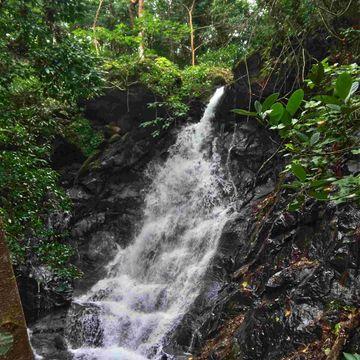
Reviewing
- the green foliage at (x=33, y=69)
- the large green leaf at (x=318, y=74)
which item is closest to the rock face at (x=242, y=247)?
the large green leaf at (x=318, y=74)

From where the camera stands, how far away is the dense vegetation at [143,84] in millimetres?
2293

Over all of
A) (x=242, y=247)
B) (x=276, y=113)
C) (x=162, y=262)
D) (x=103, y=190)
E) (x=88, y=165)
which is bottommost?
(x=162, y=262)

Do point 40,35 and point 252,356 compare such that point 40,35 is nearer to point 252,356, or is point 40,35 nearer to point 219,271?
point 252,356

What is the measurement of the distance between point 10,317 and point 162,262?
28.3 feet

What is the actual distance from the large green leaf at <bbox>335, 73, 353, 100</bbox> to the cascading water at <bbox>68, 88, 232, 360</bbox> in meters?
6.64

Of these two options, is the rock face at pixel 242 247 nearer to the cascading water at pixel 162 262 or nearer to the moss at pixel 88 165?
the moss at pixel 88 165

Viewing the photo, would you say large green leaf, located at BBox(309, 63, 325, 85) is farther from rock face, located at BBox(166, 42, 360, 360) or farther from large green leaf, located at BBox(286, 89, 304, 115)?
rock face, located at BBox(166, 42, 360, 360)

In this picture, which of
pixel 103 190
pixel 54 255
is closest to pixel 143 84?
pixel 103 190

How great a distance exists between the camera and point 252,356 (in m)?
5.08

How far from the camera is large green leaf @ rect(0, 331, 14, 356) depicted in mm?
1358

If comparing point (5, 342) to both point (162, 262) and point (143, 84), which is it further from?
point (143, 84)

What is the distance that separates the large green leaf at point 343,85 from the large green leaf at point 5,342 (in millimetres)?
1668

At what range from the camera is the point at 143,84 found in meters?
12.8

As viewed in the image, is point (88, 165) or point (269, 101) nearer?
point (269, 101)
